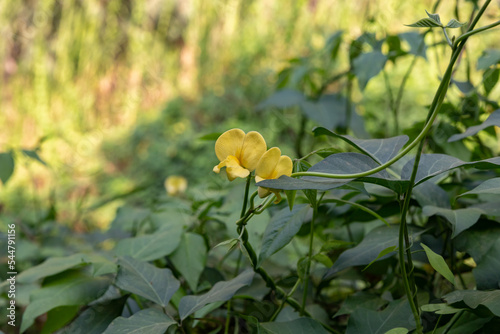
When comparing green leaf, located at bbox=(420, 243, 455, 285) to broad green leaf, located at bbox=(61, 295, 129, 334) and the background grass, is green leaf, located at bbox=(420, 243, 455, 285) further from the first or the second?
the background grass

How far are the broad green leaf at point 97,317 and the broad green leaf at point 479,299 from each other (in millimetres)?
288

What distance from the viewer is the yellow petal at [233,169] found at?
28 cm

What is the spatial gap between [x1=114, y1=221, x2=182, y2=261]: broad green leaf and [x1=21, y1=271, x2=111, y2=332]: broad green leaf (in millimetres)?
41

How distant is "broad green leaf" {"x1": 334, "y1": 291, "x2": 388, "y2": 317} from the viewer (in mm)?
382

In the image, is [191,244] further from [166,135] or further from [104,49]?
[104,49]

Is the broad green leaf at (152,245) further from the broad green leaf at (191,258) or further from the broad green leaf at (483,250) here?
the broad green leaf at (483,250)

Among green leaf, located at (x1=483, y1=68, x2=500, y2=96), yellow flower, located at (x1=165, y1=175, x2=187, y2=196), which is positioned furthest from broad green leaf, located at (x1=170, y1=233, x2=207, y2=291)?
yellow flower, located at (x1=165, y1=175, x2=187, y2=196)

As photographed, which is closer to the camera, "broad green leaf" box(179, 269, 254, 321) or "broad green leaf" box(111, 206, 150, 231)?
"broad green leaf" box(179, 269, 254, 321)

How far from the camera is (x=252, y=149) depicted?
0.30 m

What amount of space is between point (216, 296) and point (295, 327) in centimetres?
7

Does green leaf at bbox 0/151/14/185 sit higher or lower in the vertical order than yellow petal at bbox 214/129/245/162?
lower

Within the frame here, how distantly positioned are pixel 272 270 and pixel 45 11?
3599mm

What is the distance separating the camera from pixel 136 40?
3.66 m

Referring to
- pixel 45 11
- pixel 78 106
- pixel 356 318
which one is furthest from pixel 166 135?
pixel 356 318
